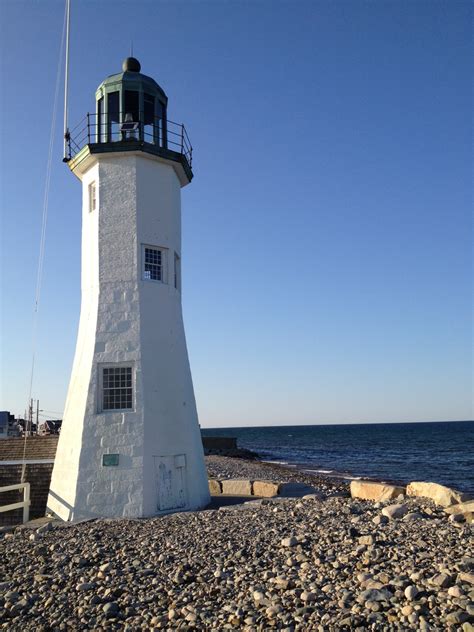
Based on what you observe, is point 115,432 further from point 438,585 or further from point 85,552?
point 438,585

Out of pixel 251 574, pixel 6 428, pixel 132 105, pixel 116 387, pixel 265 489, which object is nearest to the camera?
pixel 251 574

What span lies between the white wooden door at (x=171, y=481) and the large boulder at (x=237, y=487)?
11.7 feet

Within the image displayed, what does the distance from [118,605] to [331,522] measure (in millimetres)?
4661

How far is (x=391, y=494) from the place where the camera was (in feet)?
48.7

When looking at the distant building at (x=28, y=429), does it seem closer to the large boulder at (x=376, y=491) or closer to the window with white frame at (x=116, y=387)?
the window with white frame at (x=116, y=387)

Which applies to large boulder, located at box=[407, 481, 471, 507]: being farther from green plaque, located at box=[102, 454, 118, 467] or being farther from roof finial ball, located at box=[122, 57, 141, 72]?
roof finial ball, located at box=[122, 57, 141, 72]

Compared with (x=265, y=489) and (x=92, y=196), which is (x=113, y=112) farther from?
(x=265, y=489)

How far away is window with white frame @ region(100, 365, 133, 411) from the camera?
13828 mm

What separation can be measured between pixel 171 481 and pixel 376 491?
18.7 ft

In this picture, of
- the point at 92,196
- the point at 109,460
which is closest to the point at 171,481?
the point at 109,460

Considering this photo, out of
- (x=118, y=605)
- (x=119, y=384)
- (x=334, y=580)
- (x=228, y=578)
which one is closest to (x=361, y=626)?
(x=334, y=580)

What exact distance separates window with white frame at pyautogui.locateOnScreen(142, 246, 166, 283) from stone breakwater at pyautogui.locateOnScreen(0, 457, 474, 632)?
611 cm

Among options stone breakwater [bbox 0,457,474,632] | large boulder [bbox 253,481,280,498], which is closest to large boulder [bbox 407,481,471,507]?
stone breakwater [bbox 0,457,474,632]

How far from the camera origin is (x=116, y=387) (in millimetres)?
13883
